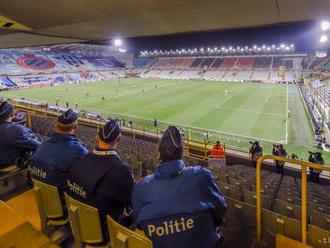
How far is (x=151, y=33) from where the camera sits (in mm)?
5773

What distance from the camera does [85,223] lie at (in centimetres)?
253

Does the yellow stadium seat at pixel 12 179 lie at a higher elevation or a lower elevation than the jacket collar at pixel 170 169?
lower

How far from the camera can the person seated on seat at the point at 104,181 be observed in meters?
2.39

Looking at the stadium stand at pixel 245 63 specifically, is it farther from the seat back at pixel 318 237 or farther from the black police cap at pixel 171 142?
the black police cap at pixel 171 142

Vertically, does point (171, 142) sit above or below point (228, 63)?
below

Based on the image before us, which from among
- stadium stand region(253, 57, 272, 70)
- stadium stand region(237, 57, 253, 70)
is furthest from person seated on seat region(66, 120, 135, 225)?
stadium stand region(237, 57, 253, 70)

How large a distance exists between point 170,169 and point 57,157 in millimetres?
1659

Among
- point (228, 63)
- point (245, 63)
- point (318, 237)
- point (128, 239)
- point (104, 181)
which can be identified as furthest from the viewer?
point (228, 63)

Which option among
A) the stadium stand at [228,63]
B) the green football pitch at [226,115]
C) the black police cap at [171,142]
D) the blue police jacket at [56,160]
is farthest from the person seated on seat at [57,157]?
the stadium stand at [228,63]

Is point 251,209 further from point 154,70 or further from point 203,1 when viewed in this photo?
point 154,70

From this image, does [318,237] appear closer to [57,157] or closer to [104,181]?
[104,181]

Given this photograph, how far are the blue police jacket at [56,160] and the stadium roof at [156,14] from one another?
81.5 inches

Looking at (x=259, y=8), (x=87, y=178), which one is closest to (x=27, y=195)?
(x=87, y=178)

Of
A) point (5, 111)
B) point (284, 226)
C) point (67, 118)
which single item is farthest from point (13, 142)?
point (284, 226)
